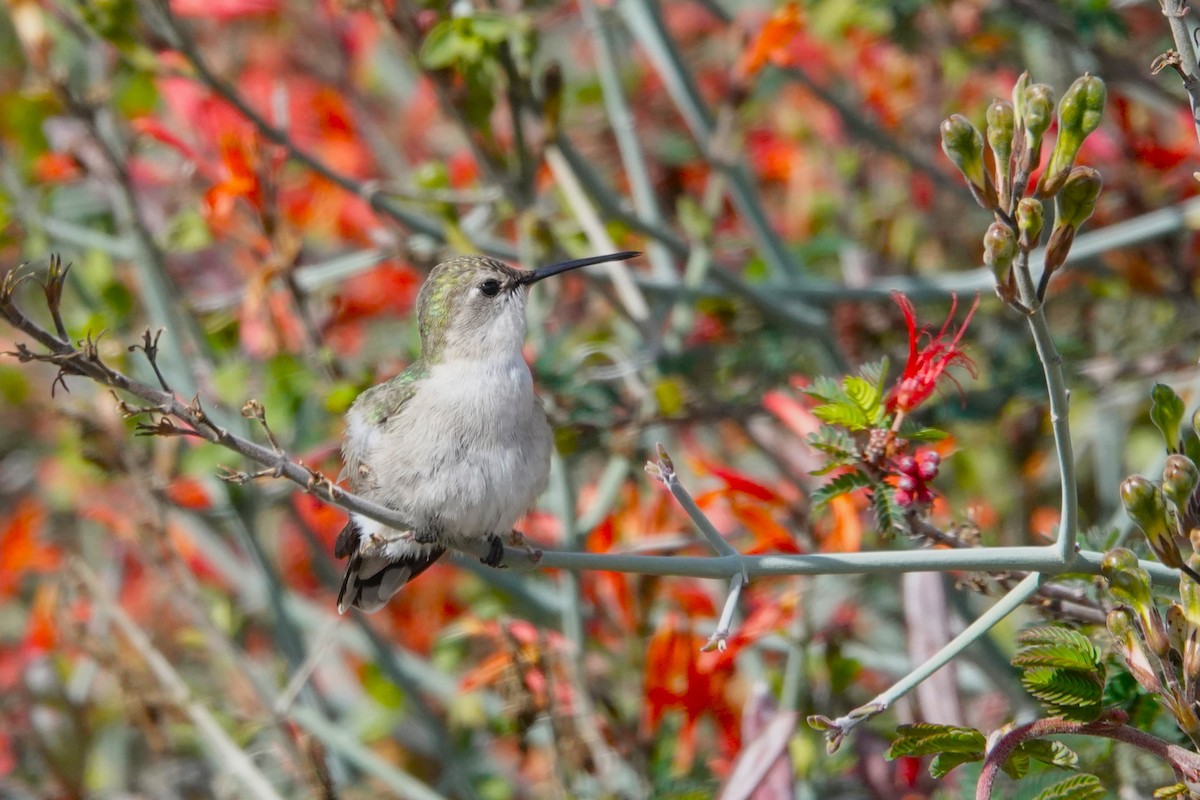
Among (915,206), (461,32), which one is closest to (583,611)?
(461,32)

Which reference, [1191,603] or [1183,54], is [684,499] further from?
[1183,54]

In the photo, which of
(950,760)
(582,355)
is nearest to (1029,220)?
(950,760)

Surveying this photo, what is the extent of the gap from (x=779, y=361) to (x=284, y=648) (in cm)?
149

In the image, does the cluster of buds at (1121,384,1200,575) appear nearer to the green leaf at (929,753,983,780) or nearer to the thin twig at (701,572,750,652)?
the green leaf at (929,753,983,780)

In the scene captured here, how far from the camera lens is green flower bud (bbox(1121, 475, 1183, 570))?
1.52 metres

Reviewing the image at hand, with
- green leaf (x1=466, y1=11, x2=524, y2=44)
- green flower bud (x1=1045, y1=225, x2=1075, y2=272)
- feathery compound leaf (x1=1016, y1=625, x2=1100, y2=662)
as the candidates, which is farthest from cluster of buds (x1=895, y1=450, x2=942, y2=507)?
green leaf (x1=466, y1=11, x2=524, y2=44)

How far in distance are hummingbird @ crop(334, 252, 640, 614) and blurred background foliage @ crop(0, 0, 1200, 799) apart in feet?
1.13

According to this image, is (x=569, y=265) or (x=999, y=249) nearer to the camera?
(x=999, y=249)

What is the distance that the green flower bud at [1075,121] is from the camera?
56.5 inches

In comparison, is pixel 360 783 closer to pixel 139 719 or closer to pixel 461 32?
pixel 139 719

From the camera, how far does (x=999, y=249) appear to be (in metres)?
1.34

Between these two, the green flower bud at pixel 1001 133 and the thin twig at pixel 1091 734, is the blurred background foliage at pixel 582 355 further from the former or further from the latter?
the green flower bud at pixel 1001 133

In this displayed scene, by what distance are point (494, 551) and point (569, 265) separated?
607 mm

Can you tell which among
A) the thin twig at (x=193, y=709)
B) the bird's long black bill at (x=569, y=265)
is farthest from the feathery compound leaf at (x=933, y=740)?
the thin twig at (x=193, y=709)
